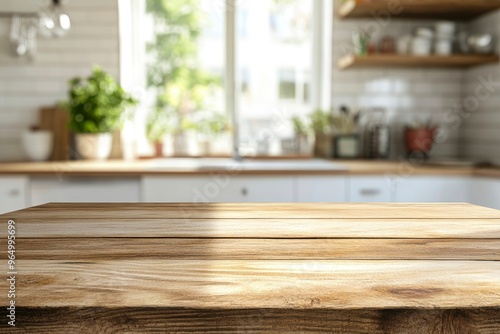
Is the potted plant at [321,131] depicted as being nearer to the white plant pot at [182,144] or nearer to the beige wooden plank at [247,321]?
the white plant pot at [182,144]

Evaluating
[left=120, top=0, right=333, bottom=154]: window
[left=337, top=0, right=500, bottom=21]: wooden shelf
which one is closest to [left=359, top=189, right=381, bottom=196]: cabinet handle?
[left=120, top=0, right=333, bottom=154]: window

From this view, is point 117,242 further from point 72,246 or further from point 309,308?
point 309,308

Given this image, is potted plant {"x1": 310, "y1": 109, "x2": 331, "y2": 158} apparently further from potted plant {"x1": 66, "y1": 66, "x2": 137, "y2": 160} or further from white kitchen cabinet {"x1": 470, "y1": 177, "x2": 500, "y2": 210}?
potted plant {"x1": 66, "y1": 66, "x2": 137, "y2": 160}

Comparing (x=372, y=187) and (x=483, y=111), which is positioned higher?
(x=483, y=111)

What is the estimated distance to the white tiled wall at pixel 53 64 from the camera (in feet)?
11.9

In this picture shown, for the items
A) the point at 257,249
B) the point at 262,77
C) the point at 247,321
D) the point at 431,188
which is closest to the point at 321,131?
the point at 262,77

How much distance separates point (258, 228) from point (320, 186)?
73.1 inches

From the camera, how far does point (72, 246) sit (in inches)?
40.4

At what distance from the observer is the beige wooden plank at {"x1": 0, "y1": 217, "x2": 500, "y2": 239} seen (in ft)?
3.75

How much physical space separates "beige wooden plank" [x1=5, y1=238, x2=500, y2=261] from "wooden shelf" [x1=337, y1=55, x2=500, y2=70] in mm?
2511

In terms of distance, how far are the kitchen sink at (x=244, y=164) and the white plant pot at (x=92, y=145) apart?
1.08 ft

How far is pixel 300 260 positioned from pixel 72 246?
0.43 meters

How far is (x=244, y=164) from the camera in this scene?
11.3 feet

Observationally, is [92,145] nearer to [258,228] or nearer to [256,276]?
[258,228]
